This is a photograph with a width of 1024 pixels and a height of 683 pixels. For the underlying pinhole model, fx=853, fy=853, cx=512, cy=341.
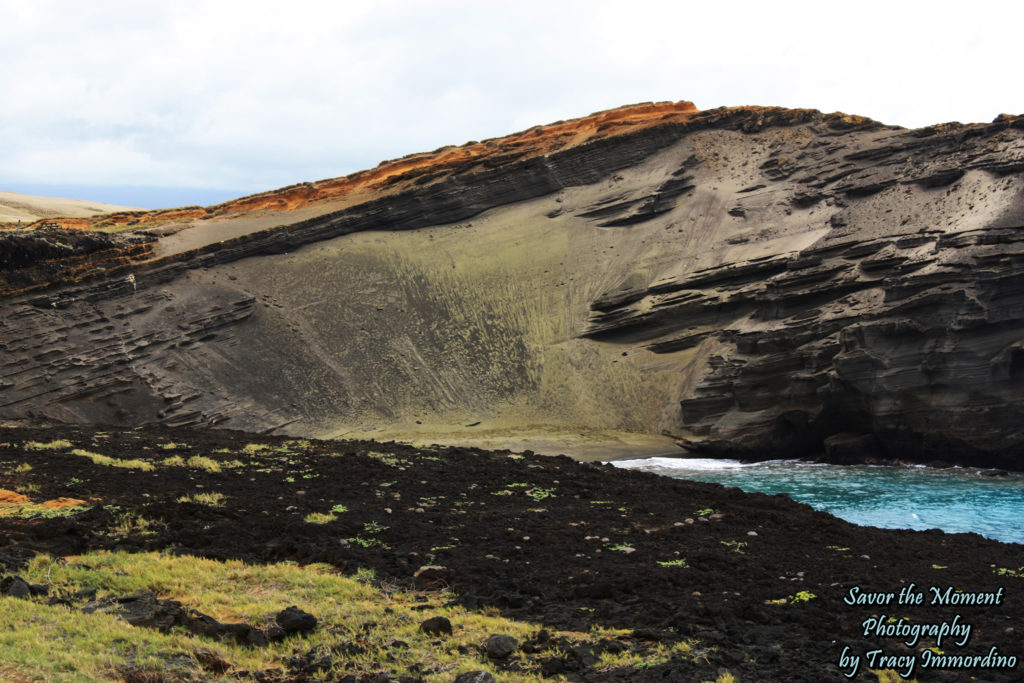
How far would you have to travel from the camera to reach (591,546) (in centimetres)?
1386

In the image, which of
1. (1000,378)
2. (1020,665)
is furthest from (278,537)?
(1000,378)

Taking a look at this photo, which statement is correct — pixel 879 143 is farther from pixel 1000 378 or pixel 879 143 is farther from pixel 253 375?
pixel 253 375

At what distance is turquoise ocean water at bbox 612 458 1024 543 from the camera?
21.8 m

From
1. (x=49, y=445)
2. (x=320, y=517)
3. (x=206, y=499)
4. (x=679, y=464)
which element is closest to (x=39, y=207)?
(x=49, y=445)

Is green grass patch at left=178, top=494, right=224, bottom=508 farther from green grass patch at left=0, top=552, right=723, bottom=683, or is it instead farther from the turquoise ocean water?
the turquoise ocean water

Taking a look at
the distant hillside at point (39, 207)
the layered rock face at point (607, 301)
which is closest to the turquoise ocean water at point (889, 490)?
the layered rock face at point (607, 301)

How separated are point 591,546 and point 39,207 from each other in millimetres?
84892

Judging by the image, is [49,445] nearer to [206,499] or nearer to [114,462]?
[114,462]

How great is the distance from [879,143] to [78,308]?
39548 millimetres

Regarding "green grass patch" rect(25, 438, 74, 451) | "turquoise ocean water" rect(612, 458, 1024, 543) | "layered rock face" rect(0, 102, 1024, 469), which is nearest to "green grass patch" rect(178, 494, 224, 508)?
"green grass patch" rect(25, 438, 74, 451)

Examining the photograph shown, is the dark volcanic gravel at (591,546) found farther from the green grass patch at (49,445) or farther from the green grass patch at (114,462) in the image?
the green grass patch at (49,445)

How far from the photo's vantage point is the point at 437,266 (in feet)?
153

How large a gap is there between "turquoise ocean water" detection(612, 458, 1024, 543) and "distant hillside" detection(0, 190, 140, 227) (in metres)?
58.0

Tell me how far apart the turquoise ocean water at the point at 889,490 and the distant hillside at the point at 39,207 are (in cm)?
5800
